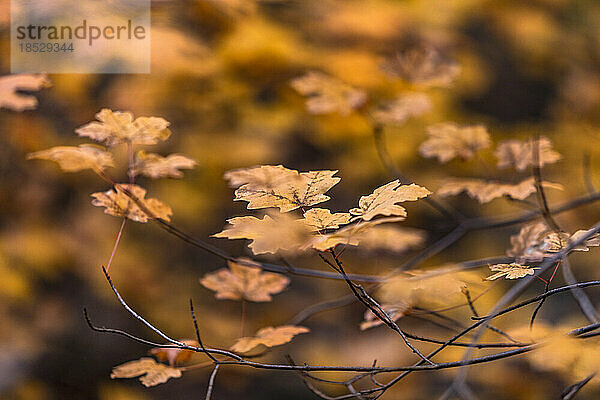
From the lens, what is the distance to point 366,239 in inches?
38.9

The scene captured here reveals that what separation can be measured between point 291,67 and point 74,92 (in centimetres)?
56

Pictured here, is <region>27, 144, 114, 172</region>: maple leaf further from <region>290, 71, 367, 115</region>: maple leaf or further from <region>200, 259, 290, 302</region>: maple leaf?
<region>290, 71, 367, 115</region>: maple leaf

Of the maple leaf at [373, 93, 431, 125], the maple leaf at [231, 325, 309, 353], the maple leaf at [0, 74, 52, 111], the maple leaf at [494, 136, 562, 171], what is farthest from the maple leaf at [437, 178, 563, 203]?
the maple leaf at [0, 74, 52, 111]

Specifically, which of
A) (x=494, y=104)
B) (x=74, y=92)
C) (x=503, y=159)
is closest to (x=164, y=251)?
(x=74, y=92)

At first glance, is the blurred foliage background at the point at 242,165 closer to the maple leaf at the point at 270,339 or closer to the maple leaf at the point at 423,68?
the maple leaf at the point at 423,68

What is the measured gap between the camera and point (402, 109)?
1.01 m

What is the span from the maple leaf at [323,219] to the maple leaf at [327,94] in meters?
0.54

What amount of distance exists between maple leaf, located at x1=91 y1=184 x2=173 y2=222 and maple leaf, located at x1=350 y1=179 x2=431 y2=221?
12.1 inches

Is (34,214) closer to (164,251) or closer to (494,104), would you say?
(164,251)

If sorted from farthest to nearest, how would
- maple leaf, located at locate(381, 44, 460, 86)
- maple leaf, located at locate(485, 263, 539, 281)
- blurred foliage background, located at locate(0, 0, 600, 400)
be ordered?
1. blurred foliage background, located at locate(0, 0, 600, 400)
2. maple leaf, located at locate(381, 44, 460, 86)
3. maple leaf, located at locate(485, 263, 539, 281)

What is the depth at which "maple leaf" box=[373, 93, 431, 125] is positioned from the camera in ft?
3.25

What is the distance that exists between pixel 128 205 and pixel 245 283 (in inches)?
8.9

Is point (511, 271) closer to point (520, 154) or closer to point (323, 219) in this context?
point (323, 219)

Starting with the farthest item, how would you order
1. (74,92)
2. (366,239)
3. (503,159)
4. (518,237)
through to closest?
(74,92), (366,239), (503,159), (518,237)
